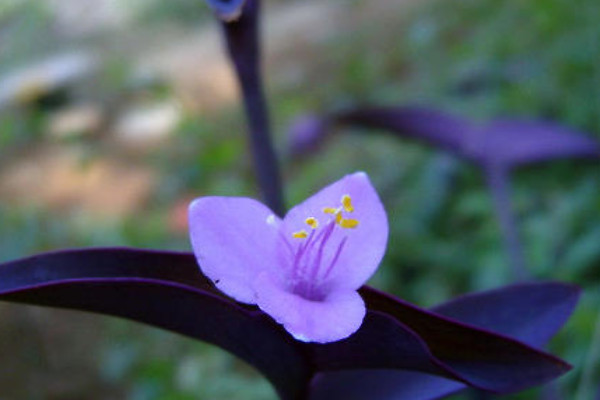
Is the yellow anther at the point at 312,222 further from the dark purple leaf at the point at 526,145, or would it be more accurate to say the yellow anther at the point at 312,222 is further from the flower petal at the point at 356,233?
the dark purple leaf at the point at 526,145

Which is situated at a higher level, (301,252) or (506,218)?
(301,252)

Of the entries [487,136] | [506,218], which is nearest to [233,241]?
[506,218]

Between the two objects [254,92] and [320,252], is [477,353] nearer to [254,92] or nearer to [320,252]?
[320,252]

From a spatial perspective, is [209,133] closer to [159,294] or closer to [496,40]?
[496,40]

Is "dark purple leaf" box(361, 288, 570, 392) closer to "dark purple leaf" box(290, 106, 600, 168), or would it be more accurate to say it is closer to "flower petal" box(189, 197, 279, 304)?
"flower petal" box(189, 197, 279, 304)

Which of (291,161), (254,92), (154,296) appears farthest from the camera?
(291,161)

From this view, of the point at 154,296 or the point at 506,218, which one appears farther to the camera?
the point at 506,218
